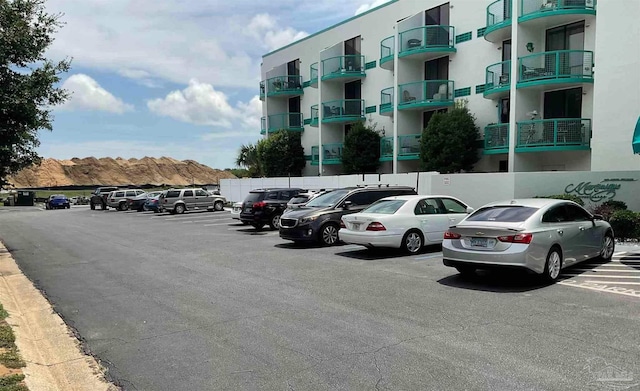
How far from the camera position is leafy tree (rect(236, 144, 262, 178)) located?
42269 mm

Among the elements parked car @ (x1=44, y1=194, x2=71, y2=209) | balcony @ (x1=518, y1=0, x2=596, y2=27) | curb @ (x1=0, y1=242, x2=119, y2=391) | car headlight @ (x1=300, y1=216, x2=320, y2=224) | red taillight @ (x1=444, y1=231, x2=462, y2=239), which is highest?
balcony @ (x1=518, y1=0, x2=596, y2=27)

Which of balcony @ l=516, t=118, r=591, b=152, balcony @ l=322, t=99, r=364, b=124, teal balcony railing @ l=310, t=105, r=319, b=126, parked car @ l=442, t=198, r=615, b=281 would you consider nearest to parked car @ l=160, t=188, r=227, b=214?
teal balcony railing @ l=310, t=105, r=319, b=126

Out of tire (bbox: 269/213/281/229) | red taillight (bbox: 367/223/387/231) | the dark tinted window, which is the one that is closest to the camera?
the dark tinted window

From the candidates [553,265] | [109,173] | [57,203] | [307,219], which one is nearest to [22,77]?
[307,219]

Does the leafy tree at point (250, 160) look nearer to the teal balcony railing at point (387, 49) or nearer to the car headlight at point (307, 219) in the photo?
the teal balcony railing at point (387, 49)

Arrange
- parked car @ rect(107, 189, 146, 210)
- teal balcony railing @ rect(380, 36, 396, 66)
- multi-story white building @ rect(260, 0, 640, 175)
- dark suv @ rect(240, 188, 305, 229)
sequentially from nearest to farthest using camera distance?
multi-story white building @ rect(260, 0, 640, 175), dark suv @ rect(240, 188, 305, 229), teal balcony railing @ rect(380, 36, 396, 66), parked car @ rect(107, 189, 146, 210)

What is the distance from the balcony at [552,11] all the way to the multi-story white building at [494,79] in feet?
0.14

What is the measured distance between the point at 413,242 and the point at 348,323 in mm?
6101

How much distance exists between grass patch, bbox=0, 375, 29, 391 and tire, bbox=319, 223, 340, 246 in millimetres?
9926

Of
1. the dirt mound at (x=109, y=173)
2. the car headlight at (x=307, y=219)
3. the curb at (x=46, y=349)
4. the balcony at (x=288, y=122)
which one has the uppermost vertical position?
the balcony at (x=288, y=122)

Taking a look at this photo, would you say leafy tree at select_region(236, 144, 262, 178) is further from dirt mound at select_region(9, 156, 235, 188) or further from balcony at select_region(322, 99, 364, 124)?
dirt mound at select_region(9, 156, 235, 188)

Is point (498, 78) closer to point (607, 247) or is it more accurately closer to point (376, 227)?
point (607, 247)

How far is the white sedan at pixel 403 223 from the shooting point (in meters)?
11.6

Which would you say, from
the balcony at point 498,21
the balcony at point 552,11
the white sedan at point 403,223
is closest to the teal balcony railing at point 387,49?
the balcony at point 498,21
